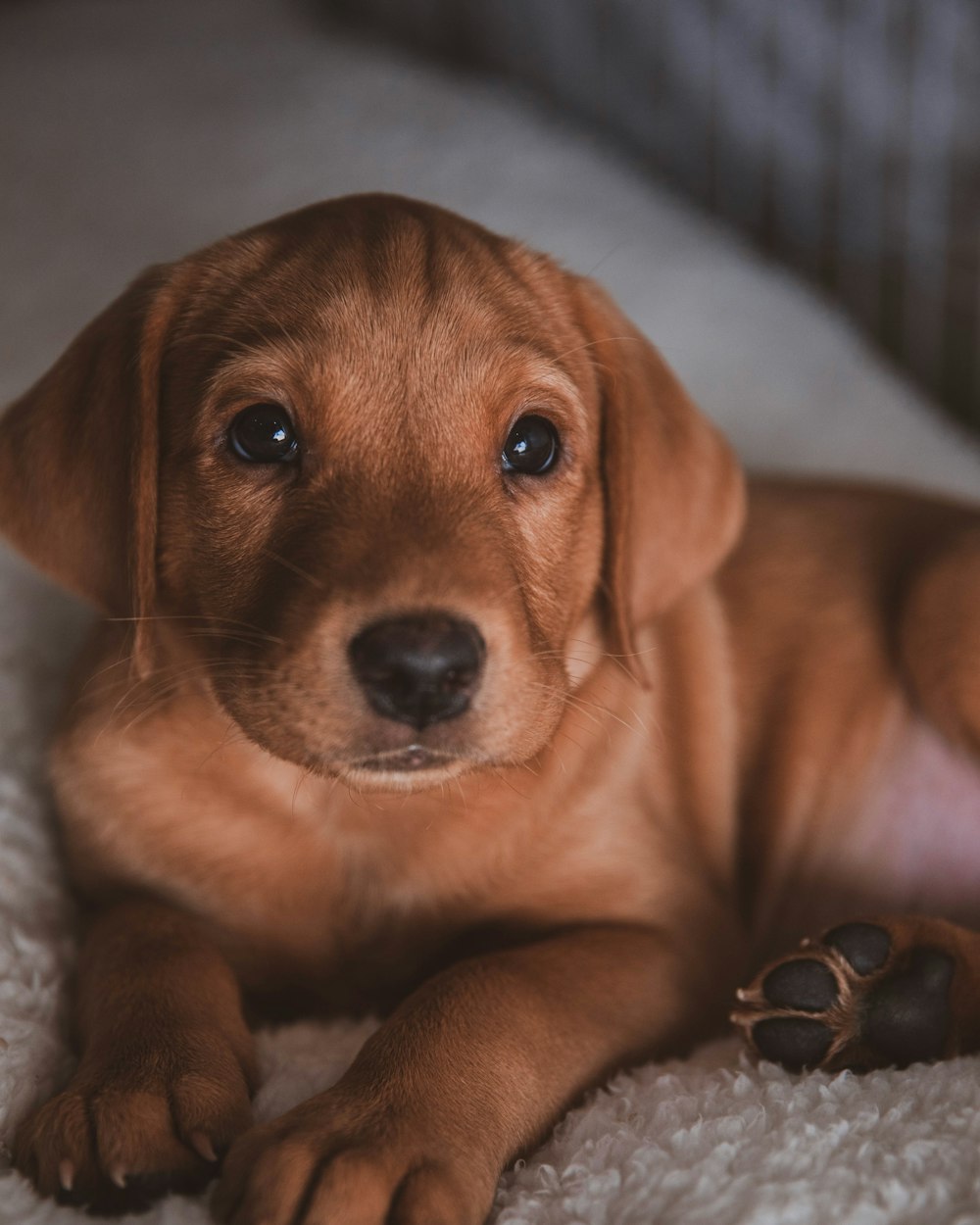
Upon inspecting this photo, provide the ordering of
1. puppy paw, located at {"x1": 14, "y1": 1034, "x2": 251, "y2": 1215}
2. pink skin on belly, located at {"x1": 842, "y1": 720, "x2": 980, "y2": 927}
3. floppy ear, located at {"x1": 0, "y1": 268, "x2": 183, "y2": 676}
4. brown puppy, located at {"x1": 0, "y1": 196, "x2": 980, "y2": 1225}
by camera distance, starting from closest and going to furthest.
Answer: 1. puppy paw, located at {"x1": 14, "y1": 1034, "x2": 251, "y2": 1215}
2. brown puppy, located at {"x1": 0, "y1": 196, "x2": 980, "y2": 1225}
3. floppy ear, located at {"x1": 0, "y1": 268, "x2": 183, "y2": 676}
4. pink skin on belly, located at {"x1": 842, "y1": 720, "x2": 980, "y2": 927}

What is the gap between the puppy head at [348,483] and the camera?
210 centimetres

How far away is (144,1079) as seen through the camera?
6.72ft

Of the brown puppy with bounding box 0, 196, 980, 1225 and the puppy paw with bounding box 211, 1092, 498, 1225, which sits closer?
the puppy paw with bounding box 211, 1092, 498, 1225

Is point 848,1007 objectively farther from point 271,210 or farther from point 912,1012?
point 271,210

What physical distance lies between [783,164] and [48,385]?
388 centimetres

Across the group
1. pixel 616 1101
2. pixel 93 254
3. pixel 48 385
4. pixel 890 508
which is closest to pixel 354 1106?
pixel 616 1101

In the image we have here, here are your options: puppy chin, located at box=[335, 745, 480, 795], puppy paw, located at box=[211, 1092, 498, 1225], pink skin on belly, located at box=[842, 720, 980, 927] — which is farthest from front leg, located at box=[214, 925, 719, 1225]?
pink skin on belly, located at box=[842, 720, 980, 927]

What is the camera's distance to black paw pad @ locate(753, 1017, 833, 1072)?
2324 mm

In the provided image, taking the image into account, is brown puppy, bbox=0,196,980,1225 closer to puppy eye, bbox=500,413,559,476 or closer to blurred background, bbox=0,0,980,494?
puppy eye, bbox=500,413,559,476

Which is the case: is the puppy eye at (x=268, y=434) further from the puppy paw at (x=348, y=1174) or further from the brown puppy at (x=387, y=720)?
the puppy paw at (x=348, y=1174)

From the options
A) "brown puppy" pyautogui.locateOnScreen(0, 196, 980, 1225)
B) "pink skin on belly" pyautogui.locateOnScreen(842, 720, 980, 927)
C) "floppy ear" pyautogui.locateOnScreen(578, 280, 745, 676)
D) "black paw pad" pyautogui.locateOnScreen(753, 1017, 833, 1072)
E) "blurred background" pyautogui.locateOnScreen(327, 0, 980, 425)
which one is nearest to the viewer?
"brown puppy" pyautogui.locateOnScreen(0, 196, 980, 1225)

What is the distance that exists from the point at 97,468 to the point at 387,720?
833mm

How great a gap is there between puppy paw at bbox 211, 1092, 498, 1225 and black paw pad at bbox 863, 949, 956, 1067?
787 mm

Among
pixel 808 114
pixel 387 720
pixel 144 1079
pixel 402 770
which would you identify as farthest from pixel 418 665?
pixel 808 114
